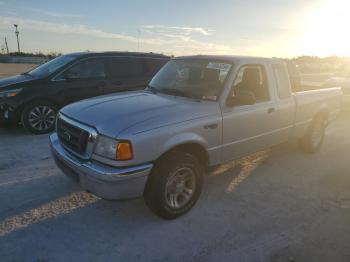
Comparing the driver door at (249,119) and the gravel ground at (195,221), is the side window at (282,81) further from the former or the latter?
the gravel ground at (195,221)

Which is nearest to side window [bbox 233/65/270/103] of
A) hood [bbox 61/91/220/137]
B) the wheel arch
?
hood [bbox 61/91/220/137]

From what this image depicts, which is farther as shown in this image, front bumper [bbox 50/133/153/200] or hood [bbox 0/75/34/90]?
hood [bbox 0/75/34/90]

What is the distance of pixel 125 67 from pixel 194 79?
4.01 m

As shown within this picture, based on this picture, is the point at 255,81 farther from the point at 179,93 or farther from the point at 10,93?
the point at 10,93

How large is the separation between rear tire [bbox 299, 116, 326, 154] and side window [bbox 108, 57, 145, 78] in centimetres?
435

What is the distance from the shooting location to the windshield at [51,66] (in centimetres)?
717

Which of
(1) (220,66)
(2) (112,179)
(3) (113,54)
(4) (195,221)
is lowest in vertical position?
(4) (195,221)

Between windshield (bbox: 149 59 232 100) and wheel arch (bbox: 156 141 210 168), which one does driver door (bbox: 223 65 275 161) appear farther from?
wheel arch (bbox: 156 141 210 168)

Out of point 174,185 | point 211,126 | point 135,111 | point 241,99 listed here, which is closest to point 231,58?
point 241,99

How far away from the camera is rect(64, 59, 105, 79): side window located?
725cm

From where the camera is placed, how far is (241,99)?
13.1ft

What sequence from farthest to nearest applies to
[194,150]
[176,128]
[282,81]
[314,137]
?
[314,137], [282,81], [194,150], [176,128]

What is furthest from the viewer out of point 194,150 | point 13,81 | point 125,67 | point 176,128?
point 125,67

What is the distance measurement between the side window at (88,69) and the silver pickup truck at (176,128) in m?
3.12
